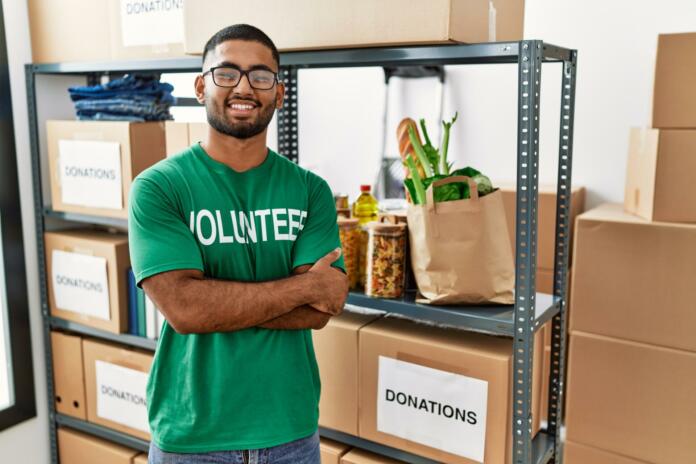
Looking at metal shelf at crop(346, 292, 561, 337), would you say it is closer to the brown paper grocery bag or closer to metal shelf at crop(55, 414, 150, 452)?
the brown paper grocery bag

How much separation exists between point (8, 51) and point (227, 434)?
166 cm

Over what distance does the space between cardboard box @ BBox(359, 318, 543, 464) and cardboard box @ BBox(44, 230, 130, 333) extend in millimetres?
984

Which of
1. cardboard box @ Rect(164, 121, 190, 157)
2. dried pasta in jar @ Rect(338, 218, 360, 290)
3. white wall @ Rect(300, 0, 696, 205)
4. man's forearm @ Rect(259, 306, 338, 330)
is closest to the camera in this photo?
man's forearm @ Rect(259, 306, 338, 330)

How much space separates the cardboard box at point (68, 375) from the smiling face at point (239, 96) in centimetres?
138

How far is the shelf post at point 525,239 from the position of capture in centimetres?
139

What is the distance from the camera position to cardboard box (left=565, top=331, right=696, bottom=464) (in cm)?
214

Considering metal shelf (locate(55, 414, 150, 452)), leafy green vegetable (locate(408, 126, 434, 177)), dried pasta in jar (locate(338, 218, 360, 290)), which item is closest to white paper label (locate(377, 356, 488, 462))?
dried pasta in jar (locate(338, 218, 360, 290))

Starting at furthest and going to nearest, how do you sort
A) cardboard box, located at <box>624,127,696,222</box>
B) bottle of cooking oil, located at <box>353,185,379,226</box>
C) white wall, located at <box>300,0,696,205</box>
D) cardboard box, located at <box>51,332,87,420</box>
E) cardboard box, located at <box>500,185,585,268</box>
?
white wall, located at <box>300,0,696,205</box>
cardboard box, located at <box>500,185,585,268</box>
cardboard box, located at <box>51,332,87,420</box>
cardboard box, located at <box>624,127,696,222</box>
bottle of cooking oil, located at <box>353,185,379,226</box>

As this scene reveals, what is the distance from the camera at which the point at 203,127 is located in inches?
81.0

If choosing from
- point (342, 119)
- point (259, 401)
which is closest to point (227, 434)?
point (259, 401)

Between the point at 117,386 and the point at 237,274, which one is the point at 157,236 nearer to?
the point at 237,274

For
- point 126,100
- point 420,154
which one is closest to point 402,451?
point 420,154

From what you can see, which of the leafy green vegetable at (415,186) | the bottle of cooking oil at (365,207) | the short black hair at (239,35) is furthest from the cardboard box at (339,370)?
the short black hair at (239,35)

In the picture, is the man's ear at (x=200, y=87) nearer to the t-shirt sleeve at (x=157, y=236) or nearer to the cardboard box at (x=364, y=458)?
the t-shirt sleeve at (x=157, y=236)
